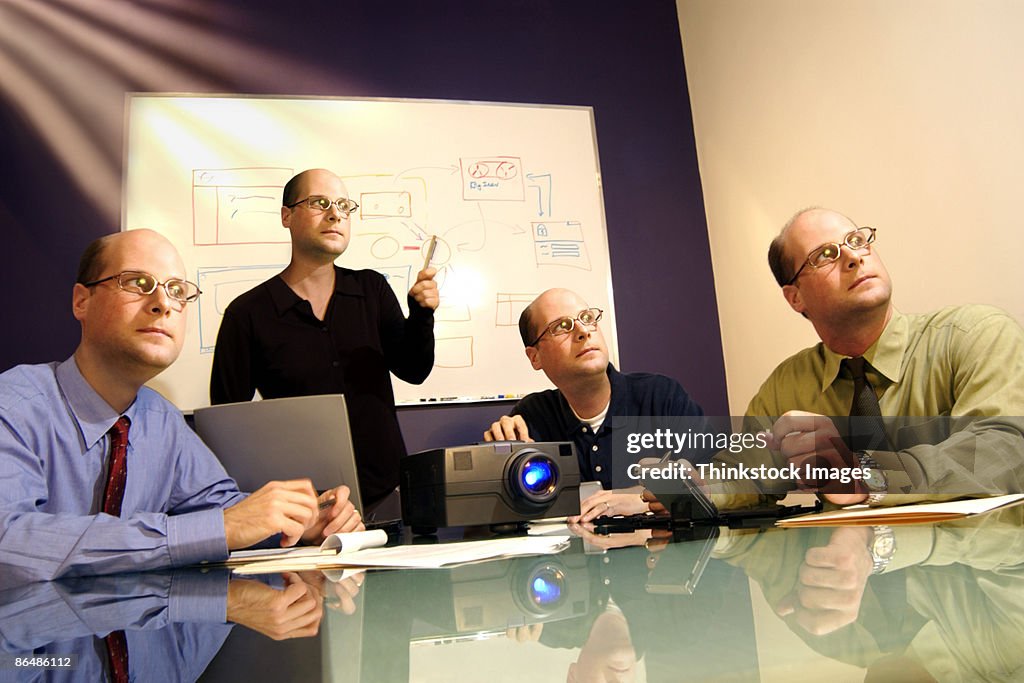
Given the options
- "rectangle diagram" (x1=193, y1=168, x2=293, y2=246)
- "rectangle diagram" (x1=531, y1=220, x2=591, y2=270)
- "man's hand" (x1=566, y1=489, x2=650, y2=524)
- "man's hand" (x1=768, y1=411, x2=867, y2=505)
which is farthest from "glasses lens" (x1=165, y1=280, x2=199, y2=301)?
"rectangle diagram" (x1=531, y1=220, x2=591, y2=270)

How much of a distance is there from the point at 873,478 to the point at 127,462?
1.13 metres

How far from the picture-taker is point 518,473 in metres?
1.13

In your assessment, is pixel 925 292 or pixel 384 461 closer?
pixel 925 292

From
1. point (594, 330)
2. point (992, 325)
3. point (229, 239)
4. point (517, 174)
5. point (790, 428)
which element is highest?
point (517, 174)

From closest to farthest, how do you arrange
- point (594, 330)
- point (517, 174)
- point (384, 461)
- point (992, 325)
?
point (992, 325) → point (594, 330) → point (384, 461) → point (517, 174)

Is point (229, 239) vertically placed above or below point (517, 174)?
below

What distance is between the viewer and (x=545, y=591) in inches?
21.3

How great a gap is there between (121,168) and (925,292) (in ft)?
8.70

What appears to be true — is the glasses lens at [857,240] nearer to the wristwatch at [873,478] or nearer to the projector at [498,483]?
the wristwatch at [873,478]

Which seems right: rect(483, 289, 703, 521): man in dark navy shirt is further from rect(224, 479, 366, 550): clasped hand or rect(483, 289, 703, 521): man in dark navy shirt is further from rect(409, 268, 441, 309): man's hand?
rect(224, 479, 366, 550): clasped hand

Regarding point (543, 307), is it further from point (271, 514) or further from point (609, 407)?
point (271, 514)

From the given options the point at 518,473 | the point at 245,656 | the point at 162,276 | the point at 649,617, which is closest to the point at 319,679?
the point at 245,656

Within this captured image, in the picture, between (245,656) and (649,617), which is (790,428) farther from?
(245,656)

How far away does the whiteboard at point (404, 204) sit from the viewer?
8.54 ft
